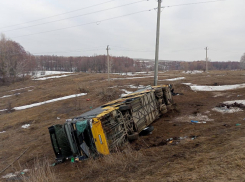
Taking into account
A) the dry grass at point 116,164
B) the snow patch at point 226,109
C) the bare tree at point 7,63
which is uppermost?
the bare tree at point 7,63

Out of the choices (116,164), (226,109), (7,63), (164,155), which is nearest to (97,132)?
(116,164)

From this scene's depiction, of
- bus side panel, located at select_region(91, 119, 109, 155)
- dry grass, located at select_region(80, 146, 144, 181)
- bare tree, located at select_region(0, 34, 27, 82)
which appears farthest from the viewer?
bare tree, located at select_region(0, 34, 27, 82)

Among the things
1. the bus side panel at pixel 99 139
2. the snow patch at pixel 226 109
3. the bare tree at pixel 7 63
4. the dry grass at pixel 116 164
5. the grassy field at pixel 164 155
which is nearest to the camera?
the grassy field at pixel 164 155

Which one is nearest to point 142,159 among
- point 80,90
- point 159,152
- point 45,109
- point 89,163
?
point 159,152

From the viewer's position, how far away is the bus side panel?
604cm

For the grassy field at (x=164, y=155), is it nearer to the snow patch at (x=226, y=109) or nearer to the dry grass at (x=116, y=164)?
the dry grass at (x=116, y=164)

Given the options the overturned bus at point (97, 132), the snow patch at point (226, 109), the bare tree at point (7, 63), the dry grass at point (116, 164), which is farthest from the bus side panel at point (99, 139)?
the bare tree at point (7, 63)

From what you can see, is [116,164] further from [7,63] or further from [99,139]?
[7,63]

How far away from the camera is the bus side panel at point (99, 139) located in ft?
19.8

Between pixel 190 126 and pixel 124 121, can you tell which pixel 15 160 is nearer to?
pixel 124 121

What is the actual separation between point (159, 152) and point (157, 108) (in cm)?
535

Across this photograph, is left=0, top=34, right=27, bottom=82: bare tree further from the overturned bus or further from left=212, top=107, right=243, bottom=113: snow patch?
left=212, top=107, right=243, bottom=113: snow patch

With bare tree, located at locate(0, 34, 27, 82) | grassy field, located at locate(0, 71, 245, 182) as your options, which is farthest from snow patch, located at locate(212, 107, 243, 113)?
bare tree, located at locate(0, 34, 27, 82)

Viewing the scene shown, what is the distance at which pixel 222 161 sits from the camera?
12.4 feet
